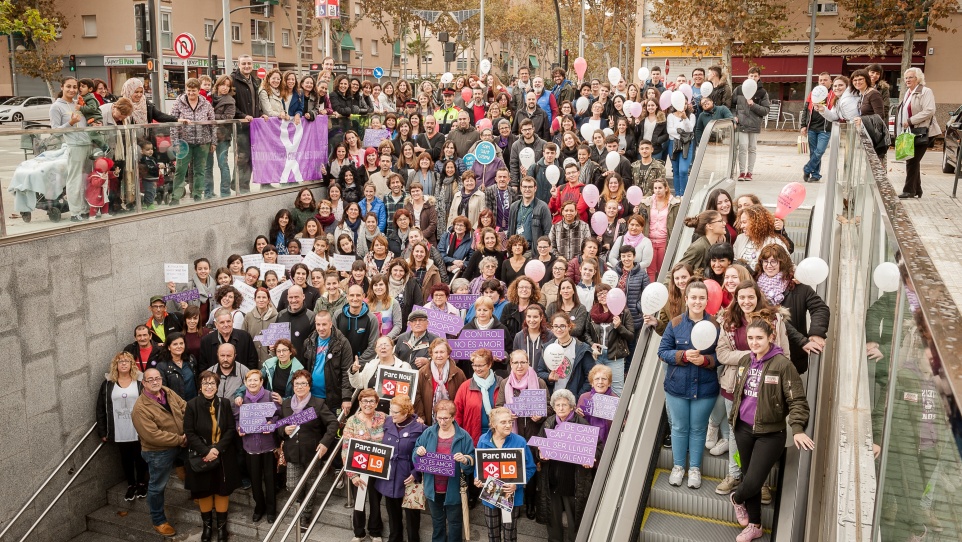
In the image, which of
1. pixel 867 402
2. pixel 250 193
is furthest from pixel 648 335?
pixel 250 193

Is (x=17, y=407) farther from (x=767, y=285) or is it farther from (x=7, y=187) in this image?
(x=767, y=285)

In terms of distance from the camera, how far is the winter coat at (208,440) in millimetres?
9617

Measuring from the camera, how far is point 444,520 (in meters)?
8.55

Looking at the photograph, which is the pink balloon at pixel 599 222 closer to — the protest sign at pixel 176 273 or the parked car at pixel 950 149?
the protest sign at pixel 176 273

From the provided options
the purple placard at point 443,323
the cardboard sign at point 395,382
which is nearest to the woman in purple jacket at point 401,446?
the cardboard sign at point 395,382

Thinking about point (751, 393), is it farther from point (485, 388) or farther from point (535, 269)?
point (535, 269)

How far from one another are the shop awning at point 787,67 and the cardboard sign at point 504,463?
37.1m

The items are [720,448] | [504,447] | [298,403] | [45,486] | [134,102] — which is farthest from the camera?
[134,102]

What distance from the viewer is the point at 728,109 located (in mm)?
13797

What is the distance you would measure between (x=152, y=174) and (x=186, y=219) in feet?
2.98

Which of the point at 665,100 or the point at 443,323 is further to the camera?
the point at 665,100

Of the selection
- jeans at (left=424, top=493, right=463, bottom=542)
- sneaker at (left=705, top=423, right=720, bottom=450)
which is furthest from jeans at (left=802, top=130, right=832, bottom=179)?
jeans at (left=424, top=493, right=463, bottom=542)

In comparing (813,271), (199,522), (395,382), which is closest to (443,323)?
(395,382)

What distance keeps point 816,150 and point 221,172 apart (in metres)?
9.62
